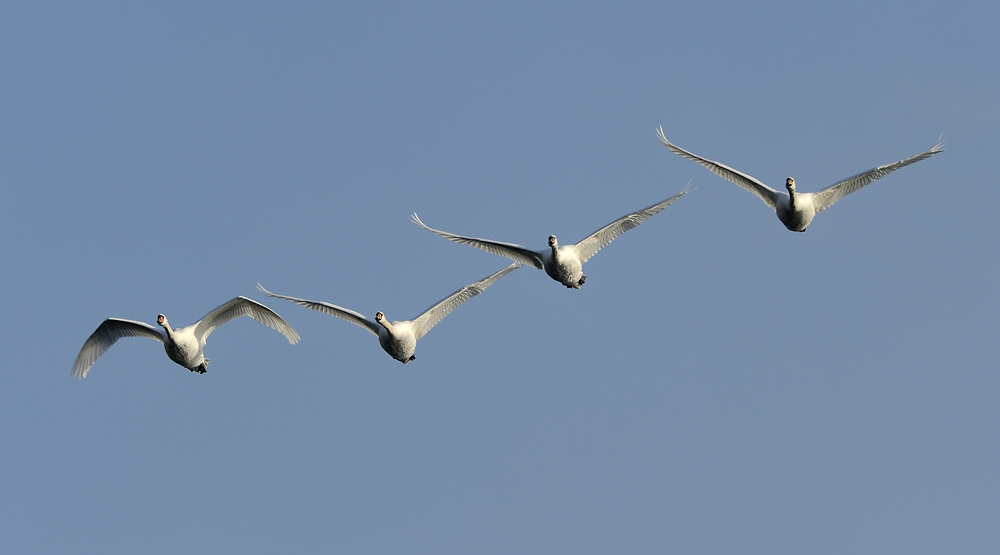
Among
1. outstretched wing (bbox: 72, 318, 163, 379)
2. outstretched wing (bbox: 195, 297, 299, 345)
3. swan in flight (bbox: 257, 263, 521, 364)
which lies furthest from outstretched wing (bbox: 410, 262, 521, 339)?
outstretched wing (bbox: 72, 318, 163, 379)

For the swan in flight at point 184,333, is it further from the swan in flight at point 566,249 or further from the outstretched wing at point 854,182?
the outstretched wing at point 854,182

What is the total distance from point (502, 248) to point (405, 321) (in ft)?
16.7

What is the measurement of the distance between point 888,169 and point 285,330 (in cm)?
2539

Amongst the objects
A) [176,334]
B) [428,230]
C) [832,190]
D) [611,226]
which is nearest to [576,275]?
[611,226]

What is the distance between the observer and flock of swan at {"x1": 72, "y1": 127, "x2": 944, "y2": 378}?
57688 mm

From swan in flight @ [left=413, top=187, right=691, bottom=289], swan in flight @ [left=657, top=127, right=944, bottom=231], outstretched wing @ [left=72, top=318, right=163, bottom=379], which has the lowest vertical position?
outstretched wing @ [left=72, top=318, right=163, bottom=379]

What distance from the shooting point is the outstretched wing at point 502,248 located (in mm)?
57719

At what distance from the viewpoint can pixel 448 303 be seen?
6012 cm

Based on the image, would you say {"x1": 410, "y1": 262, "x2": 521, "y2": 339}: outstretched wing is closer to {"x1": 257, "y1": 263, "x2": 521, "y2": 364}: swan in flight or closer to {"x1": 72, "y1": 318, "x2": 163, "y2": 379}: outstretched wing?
{"x1": 257, "y1": 263, "x2": 521, "y2": 364}: swan in flight

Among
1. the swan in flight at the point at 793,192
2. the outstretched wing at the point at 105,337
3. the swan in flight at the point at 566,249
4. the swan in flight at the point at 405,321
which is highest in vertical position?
the swan in flight at the point at 793,192

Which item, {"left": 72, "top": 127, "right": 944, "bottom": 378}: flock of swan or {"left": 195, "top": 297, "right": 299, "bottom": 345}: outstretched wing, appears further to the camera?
{"left": 195, "top": 297, "right": 299, "bottom": 345}: outstretched wing

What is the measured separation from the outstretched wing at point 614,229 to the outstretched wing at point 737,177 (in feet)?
4.80

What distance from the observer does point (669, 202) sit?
190 ft

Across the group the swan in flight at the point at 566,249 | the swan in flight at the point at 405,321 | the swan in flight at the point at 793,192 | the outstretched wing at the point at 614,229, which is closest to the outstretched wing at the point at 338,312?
the swan in flight at the point at 405,321
